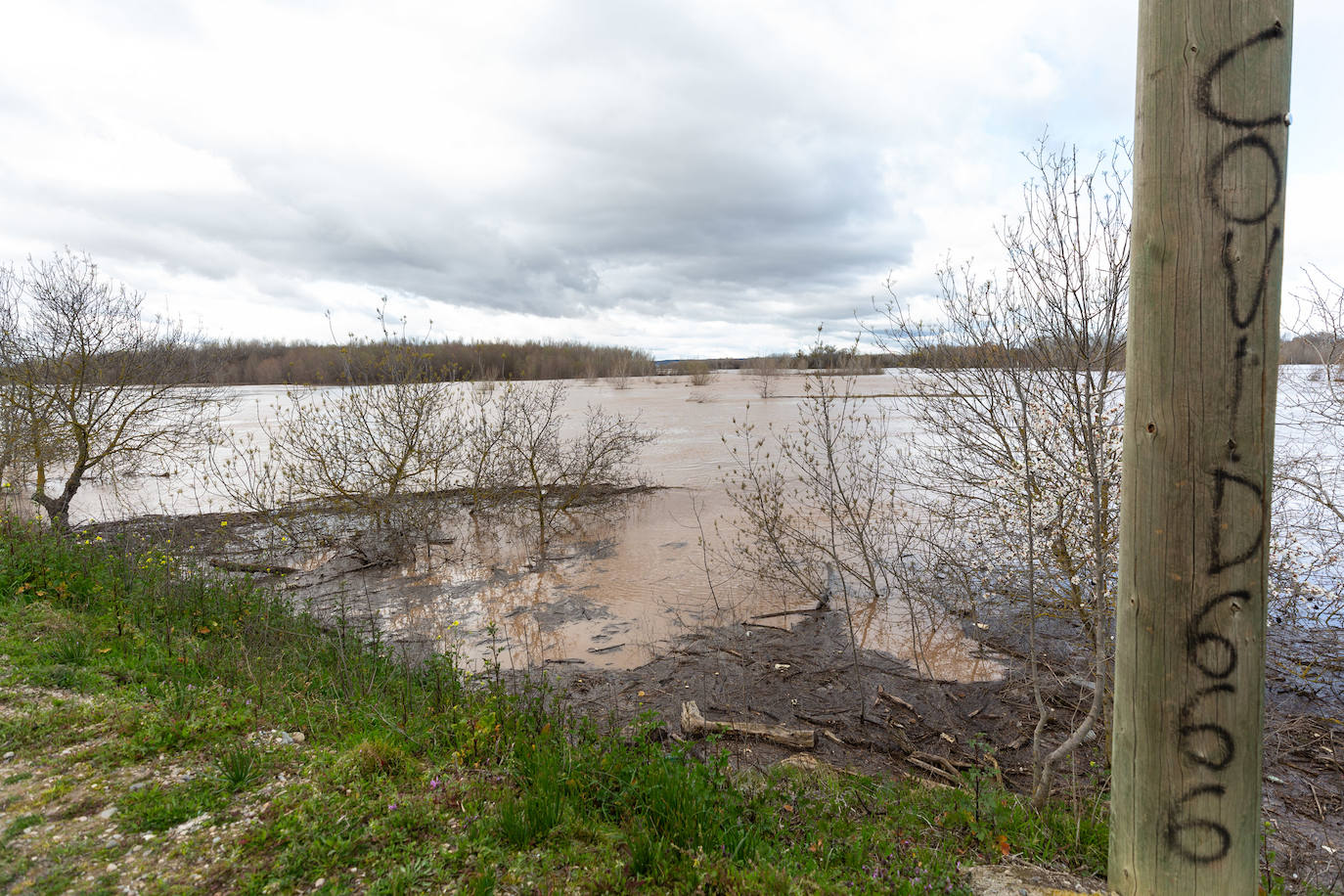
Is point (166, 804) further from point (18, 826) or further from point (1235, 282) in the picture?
point (1235, 282)

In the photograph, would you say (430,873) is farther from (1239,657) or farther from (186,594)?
(186,594)

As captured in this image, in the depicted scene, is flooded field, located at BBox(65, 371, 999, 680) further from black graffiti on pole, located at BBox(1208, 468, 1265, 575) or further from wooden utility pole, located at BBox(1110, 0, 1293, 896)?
black graffiti on pole, located at BBox(1208, 468, 1265, 575)

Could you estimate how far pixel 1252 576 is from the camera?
5.42ft

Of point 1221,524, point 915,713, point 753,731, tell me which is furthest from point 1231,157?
point 915,713

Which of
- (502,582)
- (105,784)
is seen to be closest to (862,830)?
(105,784)

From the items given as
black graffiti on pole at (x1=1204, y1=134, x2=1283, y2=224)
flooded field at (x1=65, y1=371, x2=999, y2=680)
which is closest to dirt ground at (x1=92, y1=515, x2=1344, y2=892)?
flooded field at (x1=65, y1=371, x2=999, y2=680)

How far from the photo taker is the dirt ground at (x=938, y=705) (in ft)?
14.3

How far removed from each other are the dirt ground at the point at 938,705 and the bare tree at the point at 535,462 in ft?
16.6

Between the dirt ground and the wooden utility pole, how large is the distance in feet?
6.99

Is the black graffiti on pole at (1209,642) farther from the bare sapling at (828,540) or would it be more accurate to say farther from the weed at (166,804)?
the bare sapling at (828,540)

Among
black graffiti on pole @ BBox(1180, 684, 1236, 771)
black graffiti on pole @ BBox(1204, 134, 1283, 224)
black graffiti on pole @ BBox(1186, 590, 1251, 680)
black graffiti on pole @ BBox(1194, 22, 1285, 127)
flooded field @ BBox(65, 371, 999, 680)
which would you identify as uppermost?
black graffiti on pole @ BBox(1194, 22, 1285, 127)

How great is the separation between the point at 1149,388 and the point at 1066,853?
2231mm

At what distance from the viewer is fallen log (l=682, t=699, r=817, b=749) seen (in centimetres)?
496

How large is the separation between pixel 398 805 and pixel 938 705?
4763 mm
